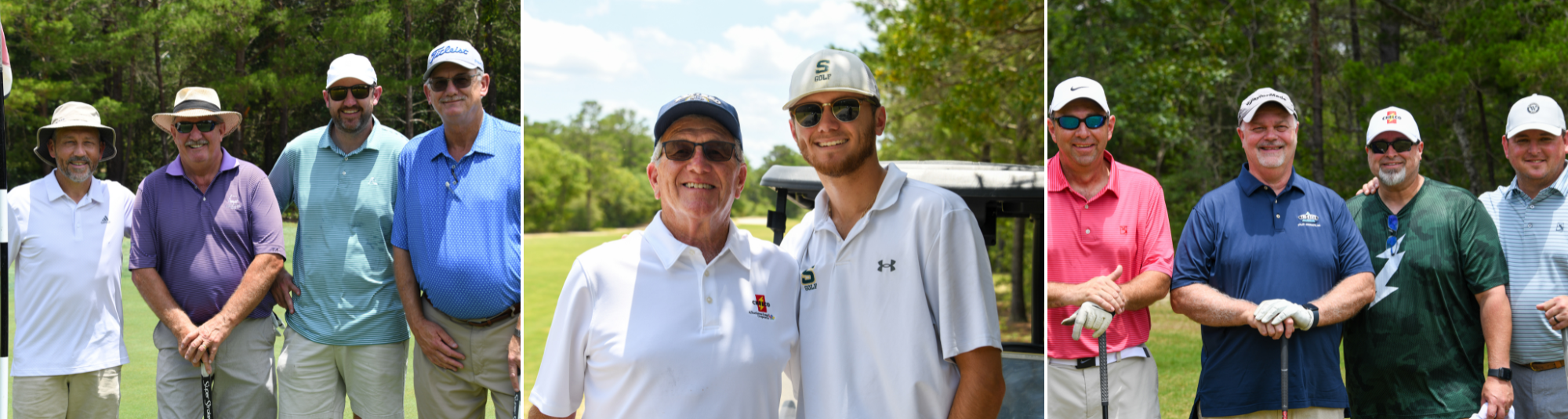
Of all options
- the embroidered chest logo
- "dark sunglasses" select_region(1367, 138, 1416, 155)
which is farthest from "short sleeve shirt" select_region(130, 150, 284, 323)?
"dark sunglasses" select_region(1367, 138, 1416, 155)

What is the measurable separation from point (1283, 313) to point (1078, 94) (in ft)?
3.24

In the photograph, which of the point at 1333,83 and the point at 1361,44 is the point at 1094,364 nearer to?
the point at 1333,83

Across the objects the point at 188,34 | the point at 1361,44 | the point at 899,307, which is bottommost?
the point at 899,307

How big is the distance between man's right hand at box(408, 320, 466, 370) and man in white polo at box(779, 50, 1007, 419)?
Result: 1.86 metres

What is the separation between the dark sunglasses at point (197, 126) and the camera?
3.95 meters

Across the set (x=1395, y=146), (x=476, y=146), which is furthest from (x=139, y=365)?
(x=1395, y=146)

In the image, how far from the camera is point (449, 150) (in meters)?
3.68

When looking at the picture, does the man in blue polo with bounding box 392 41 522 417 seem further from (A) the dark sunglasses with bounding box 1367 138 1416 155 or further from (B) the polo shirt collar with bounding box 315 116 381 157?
(A) the dark sunglasses with bounding box 1367 138 1416 155

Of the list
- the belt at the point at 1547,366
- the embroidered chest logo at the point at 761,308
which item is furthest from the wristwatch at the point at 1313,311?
the embroidered chest logo at the point at 761,308

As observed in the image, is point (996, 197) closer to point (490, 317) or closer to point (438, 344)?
point (490, 317)

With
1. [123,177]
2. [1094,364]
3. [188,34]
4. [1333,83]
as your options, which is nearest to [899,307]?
[1094,364]

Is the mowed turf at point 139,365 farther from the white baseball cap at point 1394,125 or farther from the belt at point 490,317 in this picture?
the white baseball cap at point 1394,125

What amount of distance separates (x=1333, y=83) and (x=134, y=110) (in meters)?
14.3

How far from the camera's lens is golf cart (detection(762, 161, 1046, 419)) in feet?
11.2
